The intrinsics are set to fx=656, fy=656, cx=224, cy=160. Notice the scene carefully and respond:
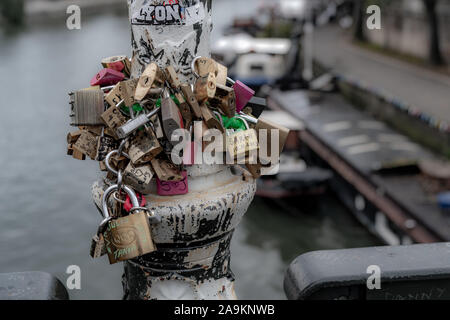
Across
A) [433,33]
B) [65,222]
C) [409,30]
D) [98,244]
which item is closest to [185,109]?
[98,244]

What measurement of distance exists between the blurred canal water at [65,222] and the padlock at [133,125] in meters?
10.4

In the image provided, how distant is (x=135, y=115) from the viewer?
6.75ft

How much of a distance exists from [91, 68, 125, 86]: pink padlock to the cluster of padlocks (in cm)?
9

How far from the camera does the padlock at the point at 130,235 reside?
6.26 feet

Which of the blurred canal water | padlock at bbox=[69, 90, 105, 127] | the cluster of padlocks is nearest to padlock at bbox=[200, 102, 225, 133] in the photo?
the cluster of padlocks

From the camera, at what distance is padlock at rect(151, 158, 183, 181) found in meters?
1.97

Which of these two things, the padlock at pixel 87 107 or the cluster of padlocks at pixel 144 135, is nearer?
the cluster of padlocks at pixel 144 135

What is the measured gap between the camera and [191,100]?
1.99 meters

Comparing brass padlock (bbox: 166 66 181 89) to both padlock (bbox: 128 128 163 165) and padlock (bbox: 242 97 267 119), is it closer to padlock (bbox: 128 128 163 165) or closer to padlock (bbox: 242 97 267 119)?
padlock (bbox: 128 128 163 165)

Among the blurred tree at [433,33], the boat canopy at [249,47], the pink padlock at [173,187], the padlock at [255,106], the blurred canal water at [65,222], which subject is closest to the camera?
the pink padlock at [173,187]

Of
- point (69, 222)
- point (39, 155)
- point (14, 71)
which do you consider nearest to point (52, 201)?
point (69, 222)

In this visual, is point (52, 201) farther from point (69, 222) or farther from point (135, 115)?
point (135, 115)

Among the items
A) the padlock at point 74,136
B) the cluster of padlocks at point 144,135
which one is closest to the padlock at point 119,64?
the cluster of padlocks at point 144,135

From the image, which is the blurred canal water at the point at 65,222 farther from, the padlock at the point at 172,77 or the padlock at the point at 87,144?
the padlock at the point at 172,77
